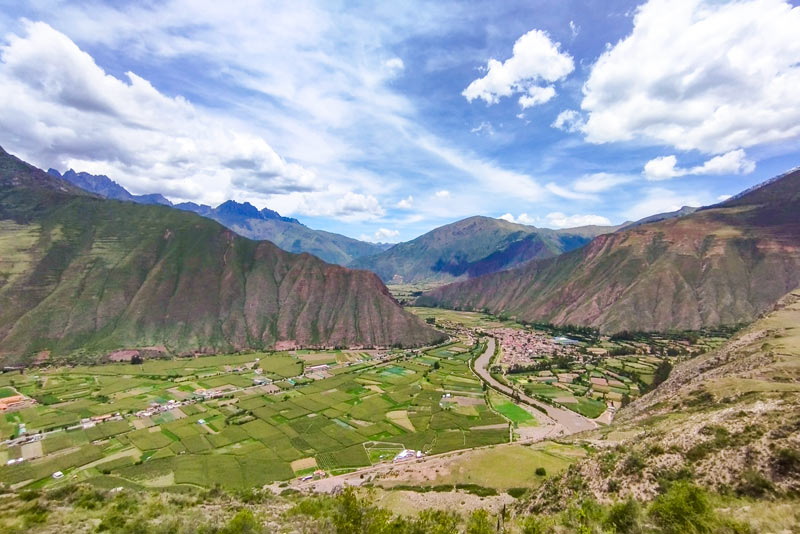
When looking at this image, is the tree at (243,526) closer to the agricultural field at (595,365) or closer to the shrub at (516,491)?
the shrub at (516,491)

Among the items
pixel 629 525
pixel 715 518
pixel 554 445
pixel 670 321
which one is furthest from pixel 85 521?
pixel 670 321

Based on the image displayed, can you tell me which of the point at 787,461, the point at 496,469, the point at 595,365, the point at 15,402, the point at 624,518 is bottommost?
the point at 595,365

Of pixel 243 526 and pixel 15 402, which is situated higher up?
pixel 243 526

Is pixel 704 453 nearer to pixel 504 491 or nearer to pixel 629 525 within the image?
pixel 629 525

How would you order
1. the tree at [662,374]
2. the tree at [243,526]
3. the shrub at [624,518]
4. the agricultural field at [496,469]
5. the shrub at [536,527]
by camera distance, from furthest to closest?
the tree at [662,374] < the agricultural field at [496,469] < the tree at [243,526] < the shrub at [624,518] < the shrub at [536,527]

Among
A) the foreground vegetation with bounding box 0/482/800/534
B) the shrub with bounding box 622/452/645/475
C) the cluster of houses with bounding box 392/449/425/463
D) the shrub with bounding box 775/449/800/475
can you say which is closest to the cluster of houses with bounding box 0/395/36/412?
the foreground vegetation with bounding box 0/482/800/534

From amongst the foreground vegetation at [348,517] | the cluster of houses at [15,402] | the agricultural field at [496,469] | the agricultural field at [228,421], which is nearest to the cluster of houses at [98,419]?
the agricultural field at [228,421]

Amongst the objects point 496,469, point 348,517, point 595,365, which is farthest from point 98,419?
point 595,365

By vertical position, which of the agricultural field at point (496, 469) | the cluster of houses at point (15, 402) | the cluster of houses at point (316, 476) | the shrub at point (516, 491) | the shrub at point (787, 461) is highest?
the shrub at point (787, 461)

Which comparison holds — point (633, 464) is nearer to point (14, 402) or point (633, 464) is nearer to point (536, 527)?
point (536, 527)
